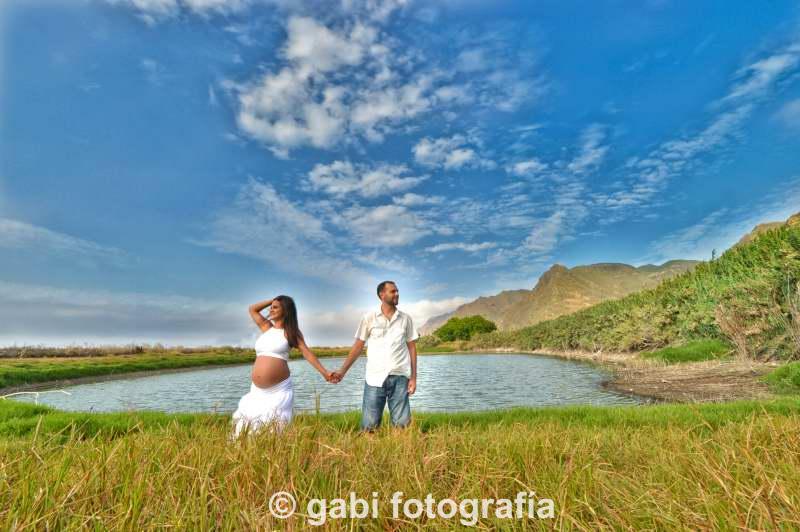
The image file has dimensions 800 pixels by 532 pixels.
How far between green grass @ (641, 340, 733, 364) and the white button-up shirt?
78.2ft

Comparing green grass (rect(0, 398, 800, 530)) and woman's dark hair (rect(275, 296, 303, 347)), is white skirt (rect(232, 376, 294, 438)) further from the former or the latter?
green grass (rect(0, 398, 800, 530))

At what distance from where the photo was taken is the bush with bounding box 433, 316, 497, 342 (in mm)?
107188

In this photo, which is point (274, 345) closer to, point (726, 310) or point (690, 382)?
point (690, 382)

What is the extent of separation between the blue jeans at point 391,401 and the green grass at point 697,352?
78.2 ft

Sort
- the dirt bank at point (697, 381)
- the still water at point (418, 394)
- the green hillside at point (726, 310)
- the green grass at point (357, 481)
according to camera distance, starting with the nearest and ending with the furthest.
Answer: the green grass at point (357, 481)
the dirt bank at point (697, 381)
the still water at point (418, 394)
the green hillside at point (726, 310)

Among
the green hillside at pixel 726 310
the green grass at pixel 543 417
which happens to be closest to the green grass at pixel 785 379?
the green hillside at pixel 726 310

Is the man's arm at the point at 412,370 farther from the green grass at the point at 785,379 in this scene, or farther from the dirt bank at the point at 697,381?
the green grass at the point at 785,379

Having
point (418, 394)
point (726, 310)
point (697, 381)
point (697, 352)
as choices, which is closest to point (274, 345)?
point (418, 394)

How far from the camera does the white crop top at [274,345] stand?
21.3 ft

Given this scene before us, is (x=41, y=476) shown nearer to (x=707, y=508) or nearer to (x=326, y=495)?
(x=326, y=495)

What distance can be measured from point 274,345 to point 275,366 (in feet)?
1.10

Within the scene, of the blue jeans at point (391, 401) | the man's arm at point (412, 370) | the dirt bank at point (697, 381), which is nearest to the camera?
the blue jeans at point (391, 401)

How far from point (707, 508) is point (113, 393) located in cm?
2850

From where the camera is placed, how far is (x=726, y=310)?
71.5ft
